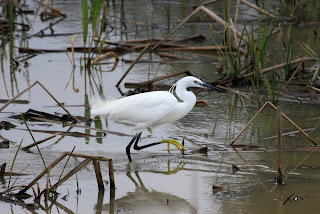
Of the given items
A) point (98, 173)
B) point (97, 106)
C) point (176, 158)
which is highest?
point (97, 106)

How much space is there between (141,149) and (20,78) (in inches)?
125

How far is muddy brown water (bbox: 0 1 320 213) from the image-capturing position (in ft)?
12.6

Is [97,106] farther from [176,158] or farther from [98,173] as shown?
[98,173]

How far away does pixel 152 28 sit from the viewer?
1053 centimetres

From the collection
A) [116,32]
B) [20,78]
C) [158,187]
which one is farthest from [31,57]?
[158,187]

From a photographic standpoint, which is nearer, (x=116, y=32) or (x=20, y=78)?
(x=20, y=78)

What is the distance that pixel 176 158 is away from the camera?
4891mm

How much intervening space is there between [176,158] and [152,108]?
534 mm

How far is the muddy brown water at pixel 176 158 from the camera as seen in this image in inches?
151

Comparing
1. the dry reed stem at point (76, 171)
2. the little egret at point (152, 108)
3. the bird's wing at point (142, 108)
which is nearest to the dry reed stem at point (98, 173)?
the dry reed stem at point (76, 171)

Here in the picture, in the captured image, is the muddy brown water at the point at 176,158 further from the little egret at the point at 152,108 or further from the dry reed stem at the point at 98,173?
the little egret at the point at 152,108

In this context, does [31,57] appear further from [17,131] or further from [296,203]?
[296,203]

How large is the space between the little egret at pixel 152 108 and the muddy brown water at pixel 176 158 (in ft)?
0.95

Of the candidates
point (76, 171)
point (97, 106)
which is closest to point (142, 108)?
point (97, 106)
